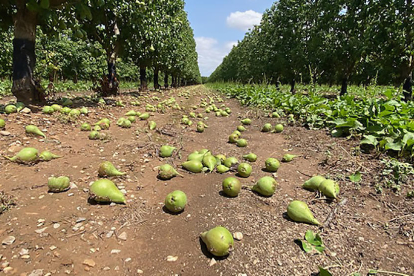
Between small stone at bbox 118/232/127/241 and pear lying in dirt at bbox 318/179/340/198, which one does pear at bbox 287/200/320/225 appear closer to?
pear lying in dirt at bbox 318/179/340/198

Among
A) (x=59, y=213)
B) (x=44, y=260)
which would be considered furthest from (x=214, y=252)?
(x=59, y=213)

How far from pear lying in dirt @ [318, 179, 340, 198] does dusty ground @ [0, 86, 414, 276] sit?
0.10 metres

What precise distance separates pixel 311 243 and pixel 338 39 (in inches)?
769

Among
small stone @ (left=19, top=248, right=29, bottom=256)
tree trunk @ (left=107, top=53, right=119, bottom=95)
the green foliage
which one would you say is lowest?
small stone @ (left=19, top=248, right=29, bottom=256)

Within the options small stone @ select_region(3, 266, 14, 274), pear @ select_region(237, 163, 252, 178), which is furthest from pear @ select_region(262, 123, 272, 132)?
small stone @ select_region(3, 266, 14, 274)

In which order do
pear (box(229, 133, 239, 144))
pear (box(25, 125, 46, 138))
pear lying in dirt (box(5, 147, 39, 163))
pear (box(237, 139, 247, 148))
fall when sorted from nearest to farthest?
pear lying in dirt (box(5, 147, 39, 163)) < pear (box(25, 125, 46, 138)) < pear (box(237, 139, 247, 148)) < pear (box(229, 133, 239, 144))

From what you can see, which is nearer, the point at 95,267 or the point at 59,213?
the point at 95,267

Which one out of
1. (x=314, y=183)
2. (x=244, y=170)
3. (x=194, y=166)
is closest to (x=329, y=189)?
(x=314, y=183)

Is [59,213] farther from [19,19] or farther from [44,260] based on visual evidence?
[19,19]

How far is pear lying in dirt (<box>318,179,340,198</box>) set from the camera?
2.92 meters

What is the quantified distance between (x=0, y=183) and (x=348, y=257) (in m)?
4.25

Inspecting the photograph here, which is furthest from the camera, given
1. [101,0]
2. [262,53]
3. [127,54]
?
[262,53]

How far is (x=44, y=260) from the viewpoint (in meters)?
1.94

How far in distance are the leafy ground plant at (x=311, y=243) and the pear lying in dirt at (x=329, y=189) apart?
89 centimetres
